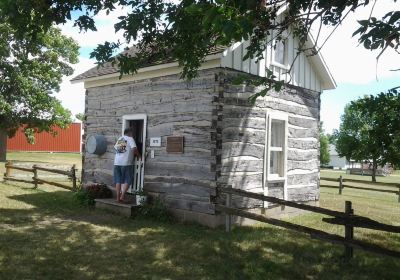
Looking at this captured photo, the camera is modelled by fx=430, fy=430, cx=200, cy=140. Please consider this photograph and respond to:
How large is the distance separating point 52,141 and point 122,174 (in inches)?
1586

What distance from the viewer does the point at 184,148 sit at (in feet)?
33.6

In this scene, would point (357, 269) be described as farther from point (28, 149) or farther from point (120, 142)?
point (28, 149)

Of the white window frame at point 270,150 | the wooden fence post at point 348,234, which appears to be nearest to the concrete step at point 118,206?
the white window frame at point 270,150

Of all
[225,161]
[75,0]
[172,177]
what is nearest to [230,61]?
[225,161]

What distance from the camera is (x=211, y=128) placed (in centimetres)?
962

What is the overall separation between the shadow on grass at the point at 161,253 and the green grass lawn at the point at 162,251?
14 millimetres

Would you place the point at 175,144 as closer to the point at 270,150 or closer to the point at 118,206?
the point at 118,206

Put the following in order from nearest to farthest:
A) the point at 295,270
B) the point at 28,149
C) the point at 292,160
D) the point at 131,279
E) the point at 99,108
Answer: the point at 131,279 < the point at 295,270 < the point at 292,160 < the point at 99,108 < the point at 28,149

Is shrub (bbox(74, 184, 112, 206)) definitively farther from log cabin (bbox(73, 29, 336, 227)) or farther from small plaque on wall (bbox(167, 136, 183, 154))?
small plaque on wall (bbox(167, 136, 183, 154))

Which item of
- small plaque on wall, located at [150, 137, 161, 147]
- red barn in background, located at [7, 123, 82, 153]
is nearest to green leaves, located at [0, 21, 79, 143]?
red barn in background, located at [7, 123, 82, 153]

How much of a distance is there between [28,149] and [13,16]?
43.6 metres

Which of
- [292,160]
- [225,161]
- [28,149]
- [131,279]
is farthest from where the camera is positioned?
[28,149]

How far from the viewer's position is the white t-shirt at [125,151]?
11.0 metres

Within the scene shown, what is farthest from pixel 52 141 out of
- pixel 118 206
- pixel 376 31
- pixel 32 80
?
pixel 376 31
